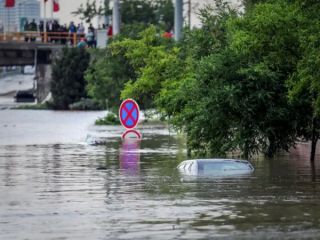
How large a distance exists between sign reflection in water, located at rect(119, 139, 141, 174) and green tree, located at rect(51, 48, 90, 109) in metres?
59.3

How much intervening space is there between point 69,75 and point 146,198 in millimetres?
84208

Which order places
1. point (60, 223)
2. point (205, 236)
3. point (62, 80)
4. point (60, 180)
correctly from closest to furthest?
point (205, 236)
point (60, 223)
point (60, 180)
point (62, 80)

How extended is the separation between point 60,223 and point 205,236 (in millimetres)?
2821

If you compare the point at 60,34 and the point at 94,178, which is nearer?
the point at 94,178

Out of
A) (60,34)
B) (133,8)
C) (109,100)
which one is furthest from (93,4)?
(109,100)

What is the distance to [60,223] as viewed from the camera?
22.5 m

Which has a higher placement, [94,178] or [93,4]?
[93,4]

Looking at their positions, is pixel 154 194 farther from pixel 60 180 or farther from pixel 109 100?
pixel 109 100

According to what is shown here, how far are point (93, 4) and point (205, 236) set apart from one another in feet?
397

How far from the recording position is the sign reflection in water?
35531 millimetres

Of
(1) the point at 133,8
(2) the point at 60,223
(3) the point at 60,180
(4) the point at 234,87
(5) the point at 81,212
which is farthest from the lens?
(1) the point at 133,8

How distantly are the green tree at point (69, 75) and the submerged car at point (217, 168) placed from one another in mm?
75352

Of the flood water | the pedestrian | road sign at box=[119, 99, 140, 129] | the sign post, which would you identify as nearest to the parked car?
the pedestrian

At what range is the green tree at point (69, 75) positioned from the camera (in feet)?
358
